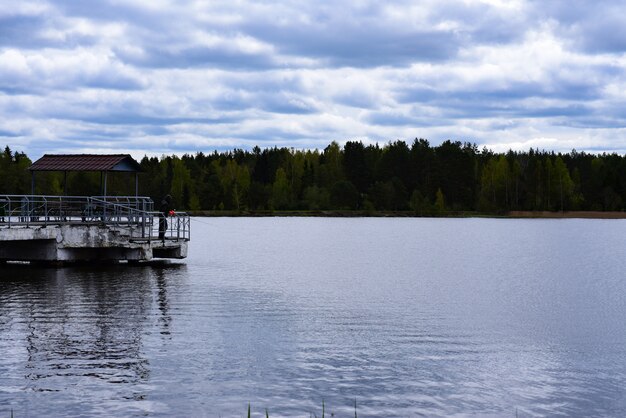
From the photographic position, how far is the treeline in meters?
168

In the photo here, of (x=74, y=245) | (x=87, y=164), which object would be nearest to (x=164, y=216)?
(x=87, y=164)

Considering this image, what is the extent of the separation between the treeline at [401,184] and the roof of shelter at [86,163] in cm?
11730

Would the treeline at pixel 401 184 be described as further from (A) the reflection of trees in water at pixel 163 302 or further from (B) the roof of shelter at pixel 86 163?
(A) the reflection of trees in water at pixel 163 302

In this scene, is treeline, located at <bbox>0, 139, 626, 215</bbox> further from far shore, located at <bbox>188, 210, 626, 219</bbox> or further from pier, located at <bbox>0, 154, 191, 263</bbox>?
pier, located at <bbox>0, 154, 191, 263</bbox>

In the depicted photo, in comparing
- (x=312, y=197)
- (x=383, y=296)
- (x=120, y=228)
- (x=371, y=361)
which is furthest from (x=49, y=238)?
(x=312, y=197)

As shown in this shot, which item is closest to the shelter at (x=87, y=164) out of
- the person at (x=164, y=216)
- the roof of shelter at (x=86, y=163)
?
the roof of shelter at (x=86, y=163)

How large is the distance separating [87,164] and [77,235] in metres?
4.55

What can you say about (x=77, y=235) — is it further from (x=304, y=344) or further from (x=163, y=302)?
(x=304, y=344)

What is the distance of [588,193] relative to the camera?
17362 centimetres

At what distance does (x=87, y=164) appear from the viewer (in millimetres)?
42062

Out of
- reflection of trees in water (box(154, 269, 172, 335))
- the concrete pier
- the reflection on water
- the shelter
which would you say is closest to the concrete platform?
the concrete pier

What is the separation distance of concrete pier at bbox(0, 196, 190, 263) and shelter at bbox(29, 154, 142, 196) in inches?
64.8

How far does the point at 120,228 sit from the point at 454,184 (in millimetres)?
142960

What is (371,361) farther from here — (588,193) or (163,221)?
(588,193)
